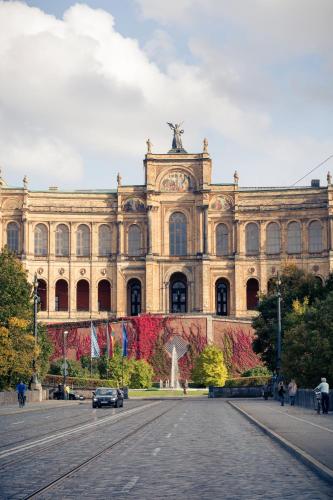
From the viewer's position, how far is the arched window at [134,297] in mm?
126625

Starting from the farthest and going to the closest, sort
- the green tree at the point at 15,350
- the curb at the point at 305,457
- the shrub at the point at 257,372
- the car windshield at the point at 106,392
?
1. the shrub at the point at 257,372
2. the green tree at the point at 15,350
3. the car windshield at the point at 106,392
4. the curb at the point at 305,457

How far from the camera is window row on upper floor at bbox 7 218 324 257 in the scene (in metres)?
125

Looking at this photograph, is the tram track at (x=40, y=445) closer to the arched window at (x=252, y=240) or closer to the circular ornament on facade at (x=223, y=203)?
the arched window at (x=252, y=240)

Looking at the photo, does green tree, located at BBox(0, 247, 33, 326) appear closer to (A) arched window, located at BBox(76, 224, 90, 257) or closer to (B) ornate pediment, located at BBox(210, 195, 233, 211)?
(A) arched window, located at BBox(76, 224, 90, 257)

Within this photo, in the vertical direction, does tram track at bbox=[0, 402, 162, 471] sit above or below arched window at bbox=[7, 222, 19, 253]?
below

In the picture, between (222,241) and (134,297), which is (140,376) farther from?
(222,241)

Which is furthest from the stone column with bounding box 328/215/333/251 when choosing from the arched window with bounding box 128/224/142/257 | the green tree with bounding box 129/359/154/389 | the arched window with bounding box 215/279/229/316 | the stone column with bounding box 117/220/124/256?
the green tree with bounding box 129/359/154/389

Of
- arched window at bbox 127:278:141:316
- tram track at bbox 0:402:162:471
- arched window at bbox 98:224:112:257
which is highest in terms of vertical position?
arched window at bbox 98:224:112:257

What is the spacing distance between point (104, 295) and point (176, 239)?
13.4 metres

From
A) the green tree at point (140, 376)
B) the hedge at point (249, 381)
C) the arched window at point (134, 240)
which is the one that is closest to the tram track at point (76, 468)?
the hedge at point (249, 381)

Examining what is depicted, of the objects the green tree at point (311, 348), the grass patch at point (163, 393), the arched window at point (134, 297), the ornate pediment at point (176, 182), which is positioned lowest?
the grass patch at point (163, 393)

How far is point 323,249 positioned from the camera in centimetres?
12369

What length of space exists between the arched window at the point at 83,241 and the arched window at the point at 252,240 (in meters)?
22.5

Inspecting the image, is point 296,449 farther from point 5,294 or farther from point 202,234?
point 202,234
